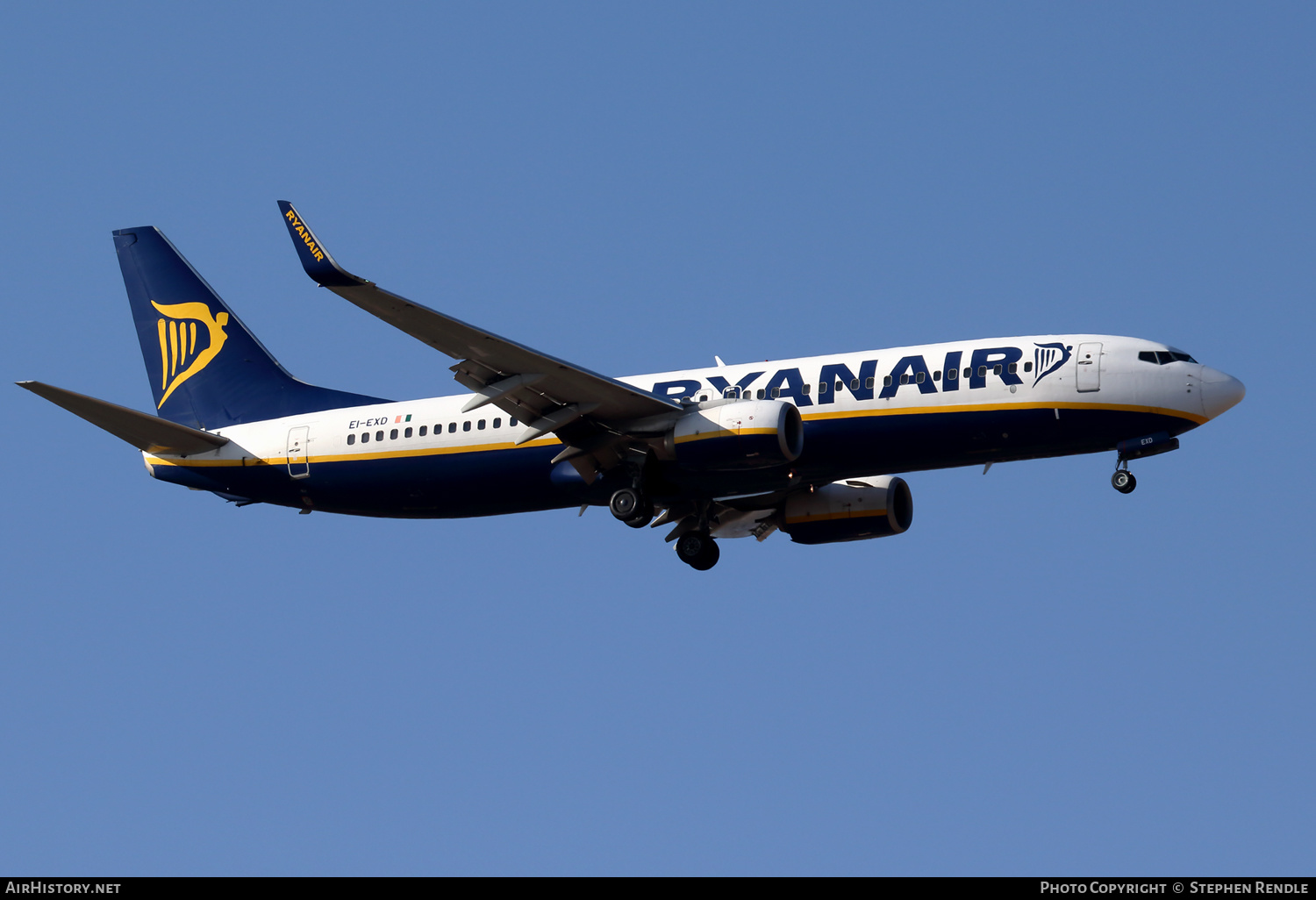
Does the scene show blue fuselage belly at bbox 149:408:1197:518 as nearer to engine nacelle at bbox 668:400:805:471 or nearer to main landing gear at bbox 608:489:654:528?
main landing gear at bbox 608:489:654:528

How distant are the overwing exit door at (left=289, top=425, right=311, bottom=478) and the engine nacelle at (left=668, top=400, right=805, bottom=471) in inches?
430

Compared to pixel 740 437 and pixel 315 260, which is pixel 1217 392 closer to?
pixel 740 437

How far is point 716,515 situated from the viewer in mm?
44625

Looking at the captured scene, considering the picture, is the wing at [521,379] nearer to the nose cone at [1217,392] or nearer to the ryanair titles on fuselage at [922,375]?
the ryanair titles on fuselage at [922,375]

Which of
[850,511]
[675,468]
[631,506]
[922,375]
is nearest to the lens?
[922,375]

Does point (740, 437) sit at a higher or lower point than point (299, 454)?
lower

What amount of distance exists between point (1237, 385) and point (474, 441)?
18654 mm

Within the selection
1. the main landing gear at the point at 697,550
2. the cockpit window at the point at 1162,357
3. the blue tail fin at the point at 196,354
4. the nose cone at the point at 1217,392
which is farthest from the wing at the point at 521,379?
the nose cone at the point at 1217,392

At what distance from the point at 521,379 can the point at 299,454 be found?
8.83 meters

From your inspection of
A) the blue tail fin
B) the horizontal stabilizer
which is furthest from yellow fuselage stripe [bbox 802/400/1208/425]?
the horizontal stabilizer

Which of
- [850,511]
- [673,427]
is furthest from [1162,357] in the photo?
[673,427]

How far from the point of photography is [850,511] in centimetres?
4425
